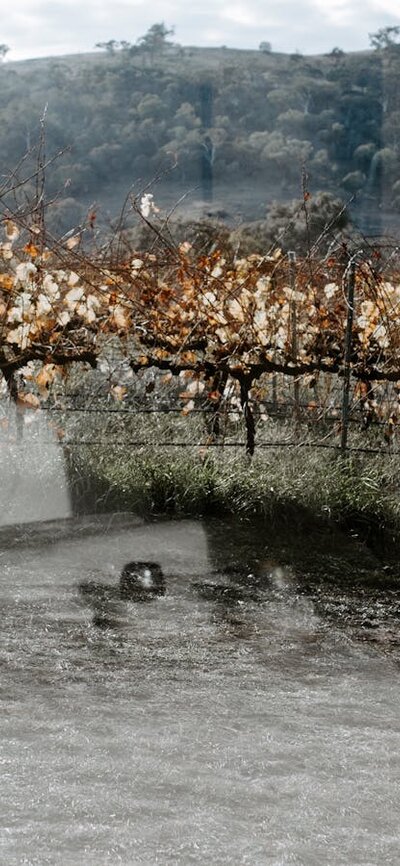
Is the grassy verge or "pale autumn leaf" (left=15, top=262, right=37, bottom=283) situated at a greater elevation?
"pale autumn leaf" (left=15, top=262, right=37, bottom=283)

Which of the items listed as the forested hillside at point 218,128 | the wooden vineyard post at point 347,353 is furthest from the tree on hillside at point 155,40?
the wooden vineyard post at point 347,353

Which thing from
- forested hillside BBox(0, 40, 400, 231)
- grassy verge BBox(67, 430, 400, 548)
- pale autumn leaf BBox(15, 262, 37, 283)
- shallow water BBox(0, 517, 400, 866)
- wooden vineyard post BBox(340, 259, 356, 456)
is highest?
forested hillside BBox(0, 40, 400, 231)

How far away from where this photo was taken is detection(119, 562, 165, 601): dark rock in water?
16.5ft

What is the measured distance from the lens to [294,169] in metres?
72.2

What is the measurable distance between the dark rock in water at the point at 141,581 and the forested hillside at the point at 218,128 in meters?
51.7

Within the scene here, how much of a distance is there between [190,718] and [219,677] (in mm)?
419

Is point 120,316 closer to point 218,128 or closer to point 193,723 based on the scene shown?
point 193,723

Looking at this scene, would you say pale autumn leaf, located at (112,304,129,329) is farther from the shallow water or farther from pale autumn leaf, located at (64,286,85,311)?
the shallow water

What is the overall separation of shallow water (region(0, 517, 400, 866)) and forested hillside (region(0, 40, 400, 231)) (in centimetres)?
5231

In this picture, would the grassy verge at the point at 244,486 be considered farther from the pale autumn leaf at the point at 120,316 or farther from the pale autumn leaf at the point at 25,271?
the pale autumn leaf at the point at 25,271

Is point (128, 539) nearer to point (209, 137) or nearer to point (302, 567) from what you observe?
point (302, 567)

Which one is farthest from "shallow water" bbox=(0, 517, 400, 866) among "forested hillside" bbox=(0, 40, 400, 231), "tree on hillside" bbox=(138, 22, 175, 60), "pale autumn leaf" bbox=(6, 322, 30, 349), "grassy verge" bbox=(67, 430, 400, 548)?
"tree on hillside" bbox=(138, 22, 175, 60)

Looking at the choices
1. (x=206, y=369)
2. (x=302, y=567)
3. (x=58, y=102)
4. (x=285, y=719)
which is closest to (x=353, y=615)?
(x=302, y=567)

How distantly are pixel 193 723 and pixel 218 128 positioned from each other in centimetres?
7967
